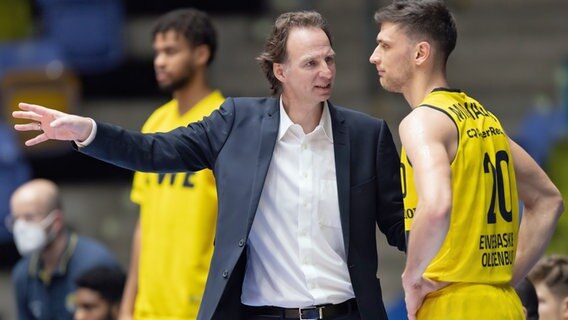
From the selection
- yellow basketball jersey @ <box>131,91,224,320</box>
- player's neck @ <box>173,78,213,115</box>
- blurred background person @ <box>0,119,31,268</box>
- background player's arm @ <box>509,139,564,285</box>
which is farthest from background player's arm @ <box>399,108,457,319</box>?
blurred background person @ <box>0,119,31,268</box>

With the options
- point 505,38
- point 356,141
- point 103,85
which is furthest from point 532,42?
point 356,141

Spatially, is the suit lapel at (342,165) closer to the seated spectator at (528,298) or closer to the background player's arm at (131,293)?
the seated spectator at (528,298)

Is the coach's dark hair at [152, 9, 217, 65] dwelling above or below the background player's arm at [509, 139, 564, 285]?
above

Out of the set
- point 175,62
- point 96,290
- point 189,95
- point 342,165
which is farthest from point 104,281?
point 342,165

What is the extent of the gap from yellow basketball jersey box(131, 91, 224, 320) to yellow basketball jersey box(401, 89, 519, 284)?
66.4 inches

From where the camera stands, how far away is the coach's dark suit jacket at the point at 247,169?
480 cm

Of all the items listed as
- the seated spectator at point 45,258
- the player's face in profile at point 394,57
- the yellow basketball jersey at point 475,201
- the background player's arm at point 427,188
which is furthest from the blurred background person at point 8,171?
the background player's arm at point 427,188

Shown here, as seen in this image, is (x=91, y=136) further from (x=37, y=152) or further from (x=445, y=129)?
(x=37, y=152)

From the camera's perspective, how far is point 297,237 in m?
4.80

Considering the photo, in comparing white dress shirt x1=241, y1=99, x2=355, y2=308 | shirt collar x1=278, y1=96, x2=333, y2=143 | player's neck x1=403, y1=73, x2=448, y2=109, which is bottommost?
white dress shirt x1=241, y1=99, x2=355, y2=308

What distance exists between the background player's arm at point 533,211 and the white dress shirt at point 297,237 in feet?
2.14

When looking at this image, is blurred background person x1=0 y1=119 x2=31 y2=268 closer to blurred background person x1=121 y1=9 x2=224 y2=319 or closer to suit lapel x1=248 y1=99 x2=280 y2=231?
blurred background person x1=121 y1=9 x2=224 y2=319

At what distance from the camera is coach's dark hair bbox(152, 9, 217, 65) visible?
6410 mm

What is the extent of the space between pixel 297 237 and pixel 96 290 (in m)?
2.74
